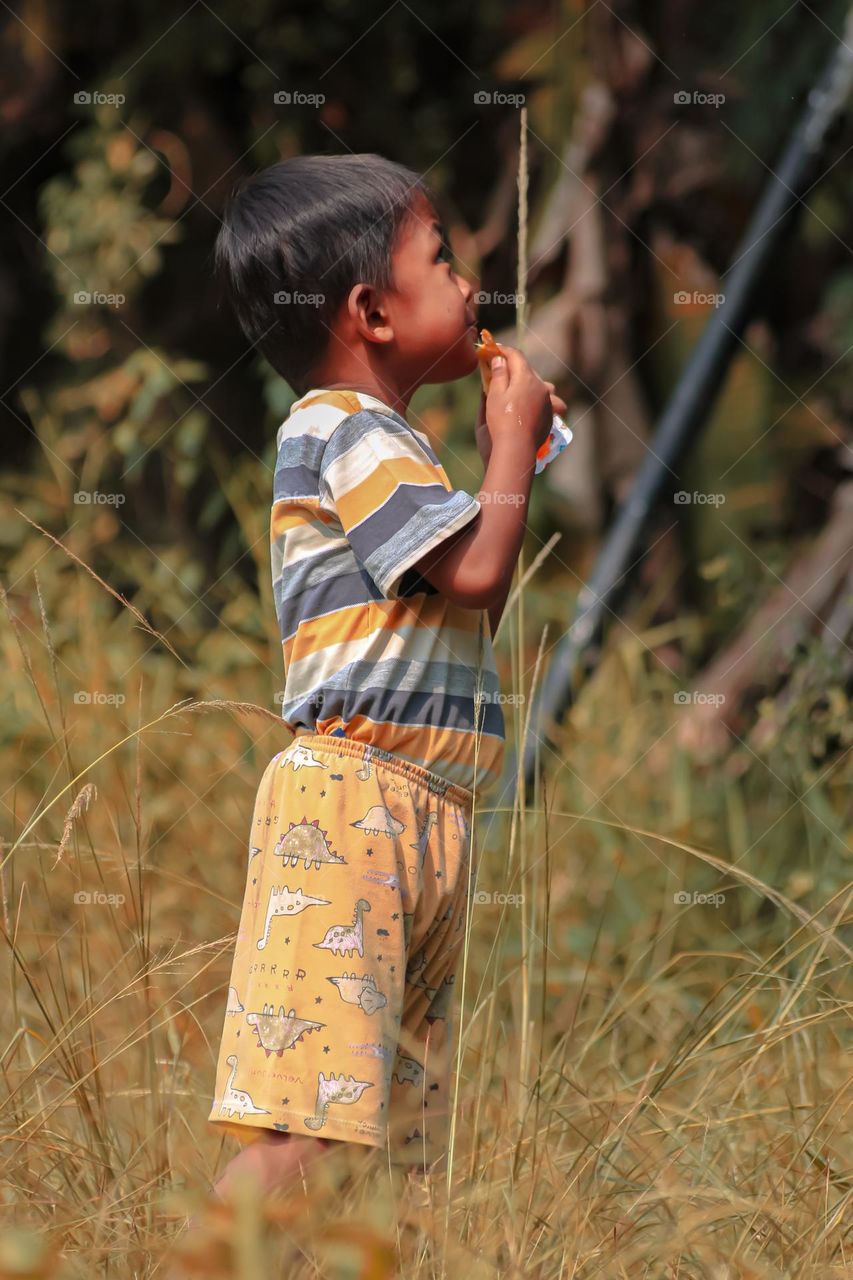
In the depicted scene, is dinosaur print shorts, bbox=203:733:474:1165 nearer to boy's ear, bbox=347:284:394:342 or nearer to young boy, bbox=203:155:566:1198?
young boy, bbox=203:155:566:1198

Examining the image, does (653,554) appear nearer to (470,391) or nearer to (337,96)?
(470,391)

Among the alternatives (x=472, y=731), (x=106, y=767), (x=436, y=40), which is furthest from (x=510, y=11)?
(x=472, y=731)

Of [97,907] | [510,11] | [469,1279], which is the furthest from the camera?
[510,11]

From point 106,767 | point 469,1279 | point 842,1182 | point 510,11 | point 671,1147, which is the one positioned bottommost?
point 106,767

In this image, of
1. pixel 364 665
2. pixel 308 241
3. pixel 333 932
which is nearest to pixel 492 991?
pixel 333 932

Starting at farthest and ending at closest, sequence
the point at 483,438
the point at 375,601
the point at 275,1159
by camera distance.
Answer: the point at 483,438, the point at 375,601, the point at 275,1159

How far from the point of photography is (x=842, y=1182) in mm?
1423

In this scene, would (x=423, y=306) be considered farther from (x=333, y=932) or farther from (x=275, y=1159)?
(x=275, y=1159)

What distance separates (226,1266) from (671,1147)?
1.19 m

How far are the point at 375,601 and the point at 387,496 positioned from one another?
0.38ft

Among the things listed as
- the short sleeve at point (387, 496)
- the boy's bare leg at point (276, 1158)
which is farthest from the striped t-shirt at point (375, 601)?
the boy's bare leg at point (276, 1158)

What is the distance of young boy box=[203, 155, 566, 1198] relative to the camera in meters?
1.36

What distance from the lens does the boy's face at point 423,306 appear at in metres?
1.53

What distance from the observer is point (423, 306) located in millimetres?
1528
